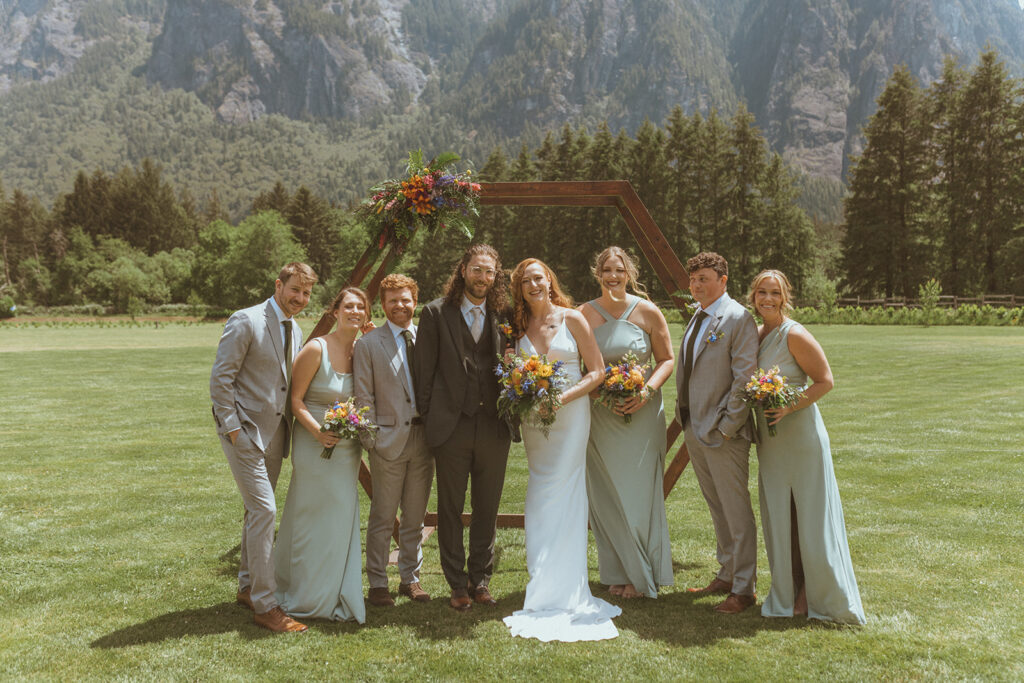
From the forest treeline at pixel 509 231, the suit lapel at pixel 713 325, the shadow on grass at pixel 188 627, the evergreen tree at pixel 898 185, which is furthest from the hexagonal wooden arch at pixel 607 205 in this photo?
the evergreen tree at pixel 898 185

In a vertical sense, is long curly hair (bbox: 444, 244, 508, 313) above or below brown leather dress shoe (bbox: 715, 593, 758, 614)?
above

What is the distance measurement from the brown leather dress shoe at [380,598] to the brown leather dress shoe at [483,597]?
622mm

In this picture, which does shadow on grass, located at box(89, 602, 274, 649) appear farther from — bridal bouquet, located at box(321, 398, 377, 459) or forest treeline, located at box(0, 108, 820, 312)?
forest treeline, located at box(0, 108, 820, 312)

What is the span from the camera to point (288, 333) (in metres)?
5.24

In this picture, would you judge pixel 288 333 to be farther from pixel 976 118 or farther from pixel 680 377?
pixel 976 118

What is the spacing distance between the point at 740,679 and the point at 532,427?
6.96 ft

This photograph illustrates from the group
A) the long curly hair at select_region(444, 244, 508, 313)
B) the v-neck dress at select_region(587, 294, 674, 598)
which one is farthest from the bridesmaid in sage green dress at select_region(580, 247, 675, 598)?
the long curly hair at select_region(444, 244, 508, 313)

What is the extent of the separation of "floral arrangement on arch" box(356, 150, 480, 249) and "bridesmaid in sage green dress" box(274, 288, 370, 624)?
1.05 metres

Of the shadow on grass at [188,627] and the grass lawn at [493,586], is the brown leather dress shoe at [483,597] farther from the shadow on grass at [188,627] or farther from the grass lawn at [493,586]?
the shadow on grass at [188,627]

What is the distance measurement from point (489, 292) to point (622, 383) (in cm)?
119

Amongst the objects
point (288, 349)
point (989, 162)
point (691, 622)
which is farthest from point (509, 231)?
point (691, 622)

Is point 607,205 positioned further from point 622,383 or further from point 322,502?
point 322,502

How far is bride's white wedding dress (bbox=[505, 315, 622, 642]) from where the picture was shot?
16.6ft

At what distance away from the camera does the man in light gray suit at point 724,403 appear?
5141 mm
